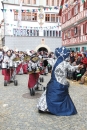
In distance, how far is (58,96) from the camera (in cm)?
563

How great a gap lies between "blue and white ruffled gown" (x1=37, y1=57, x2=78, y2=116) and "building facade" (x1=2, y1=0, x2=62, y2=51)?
87.8ft

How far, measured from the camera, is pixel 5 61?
31.9 feet

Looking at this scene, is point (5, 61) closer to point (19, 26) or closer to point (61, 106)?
point (61, 106)

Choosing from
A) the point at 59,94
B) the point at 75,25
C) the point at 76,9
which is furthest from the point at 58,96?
the point at 76,9

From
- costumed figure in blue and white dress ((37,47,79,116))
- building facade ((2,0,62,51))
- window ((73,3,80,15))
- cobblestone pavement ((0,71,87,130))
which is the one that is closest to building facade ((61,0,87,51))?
window ((73,3,80,15))

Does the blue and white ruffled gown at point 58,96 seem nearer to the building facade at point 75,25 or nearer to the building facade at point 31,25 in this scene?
the building facade at point 75,25

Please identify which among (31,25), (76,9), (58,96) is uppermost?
(76,9)

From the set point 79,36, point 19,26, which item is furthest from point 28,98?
point 19,26

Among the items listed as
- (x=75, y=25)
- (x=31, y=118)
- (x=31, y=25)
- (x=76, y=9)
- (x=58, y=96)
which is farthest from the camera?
(x=31, y=25)

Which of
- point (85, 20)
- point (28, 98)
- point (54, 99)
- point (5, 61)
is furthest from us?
point (85, 20)

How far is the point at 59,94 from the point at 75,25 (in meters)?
19.2

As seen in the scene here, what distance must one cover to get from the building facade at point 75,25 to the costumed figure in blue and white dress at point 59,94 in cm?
1566

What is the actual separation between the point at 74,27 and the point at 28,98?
1811cm

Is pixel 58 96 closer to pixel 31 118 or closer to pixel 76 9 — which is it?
pixel 31 118
